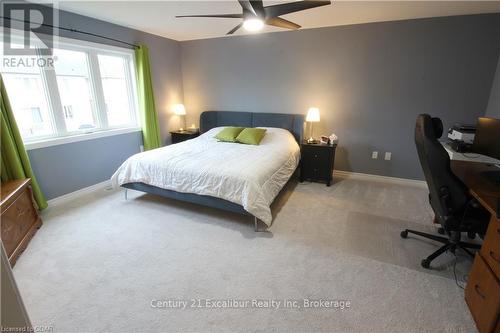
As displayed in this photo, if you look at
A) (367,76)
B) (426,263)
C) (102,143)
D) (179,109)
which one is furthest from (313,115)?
(102,143)

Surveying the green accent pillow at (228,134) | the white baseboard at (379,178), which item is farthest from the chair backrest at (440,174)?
the green accent pillow at (228,134)

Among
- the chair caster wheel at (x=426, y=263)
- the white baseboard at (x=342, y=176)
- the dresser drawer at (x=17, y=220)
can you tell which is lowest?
the chair caster wheel at (x=426, y=263)

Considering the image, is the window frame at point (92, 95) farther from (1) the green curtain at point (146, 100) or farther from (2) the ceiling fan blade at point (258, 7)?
(2) the ceiling fan blade at point (258, 7)

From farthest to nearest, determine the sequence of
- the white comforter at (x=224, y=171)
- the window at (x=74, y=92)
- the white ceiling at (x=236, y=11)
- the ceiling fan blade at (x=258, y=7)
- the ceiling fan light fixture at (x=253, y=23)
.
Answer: the window at (x=74, y=92) → the white ceiling at (x=236, y=11) → the white comforter at (x=224, y=171) → the ceiling fan light fixture at (x=253, y=23) → the ceiling fan blade at (x=258, y=7)

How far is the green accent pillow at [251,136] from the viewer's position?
3.65 metres

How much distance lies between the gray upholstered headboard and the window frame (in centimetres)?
124

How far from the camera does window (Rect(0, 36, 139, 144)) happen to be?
280cm

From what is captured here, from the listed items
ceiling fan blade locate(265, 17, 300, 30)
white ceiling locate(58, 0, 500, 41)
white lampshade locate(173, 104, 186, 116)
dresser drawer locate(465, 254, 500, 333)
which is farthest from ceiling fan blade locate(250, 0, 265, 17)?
white lampshade locate(173, 104, 186, 116)

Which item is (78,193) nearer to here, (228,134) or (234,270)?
(228,134)

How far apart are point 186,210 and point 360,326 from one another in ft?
6.85

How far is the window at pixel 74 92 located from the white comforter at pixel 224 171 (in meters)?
1.08

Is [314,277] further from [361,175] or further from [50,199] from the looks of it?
[50,199]

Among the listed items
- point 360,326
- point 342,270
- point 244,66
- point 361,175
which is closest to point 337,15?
point 244,66

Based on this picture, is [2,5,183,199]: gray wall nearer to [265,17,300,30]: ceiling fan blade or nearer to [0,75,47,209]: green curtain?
[0,75,47,209]: green curtain
